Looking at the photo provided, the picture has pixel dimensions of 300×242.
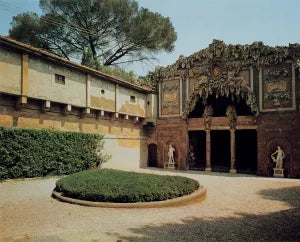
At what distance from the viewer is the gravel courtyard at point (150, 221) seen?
213 inches

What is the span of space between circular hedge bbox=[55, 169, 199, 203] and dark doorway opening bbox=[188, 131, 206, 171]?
12.0 m

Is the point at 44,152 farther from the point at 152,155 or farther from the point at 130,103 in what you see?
the point at 152,155

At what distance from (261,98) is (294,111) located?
224 centimetres

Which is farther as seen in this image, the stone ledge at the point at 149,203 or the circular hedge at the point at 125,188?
the circular hedge at the point at 125,188

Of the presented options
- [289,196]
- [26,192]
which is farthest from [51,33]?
[289,196]

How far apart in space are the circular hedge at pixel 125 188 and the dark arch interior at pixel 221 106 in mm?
13380

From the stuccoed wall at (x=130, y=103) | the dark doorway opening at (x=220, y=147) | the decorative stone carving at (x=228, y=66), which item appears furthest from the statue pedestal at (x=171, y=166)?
the dark doorway opening at (x=220, y=147)

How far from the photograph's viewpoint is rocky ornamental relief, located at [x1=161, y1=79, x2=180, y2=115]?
21906 millimetres

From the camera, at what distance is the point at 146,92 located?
22781 mm

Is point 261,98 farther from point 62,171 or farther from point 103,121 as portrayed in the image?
point 62,171

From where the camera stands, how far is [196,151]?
76.9 feet

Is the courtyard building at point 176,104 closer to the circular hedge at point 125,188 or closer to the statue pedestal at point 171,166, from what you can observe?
the statue pedestal at point 171,166

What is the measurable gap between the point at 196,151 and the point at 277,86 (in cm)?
889

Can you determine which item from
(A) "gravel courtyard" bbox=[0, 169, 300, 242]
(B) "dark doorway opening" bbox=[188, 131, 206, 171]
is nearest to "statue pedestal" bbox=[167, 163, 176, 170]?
(B) "dark doorway opening" bbox=[188, 131, 206, 171]
